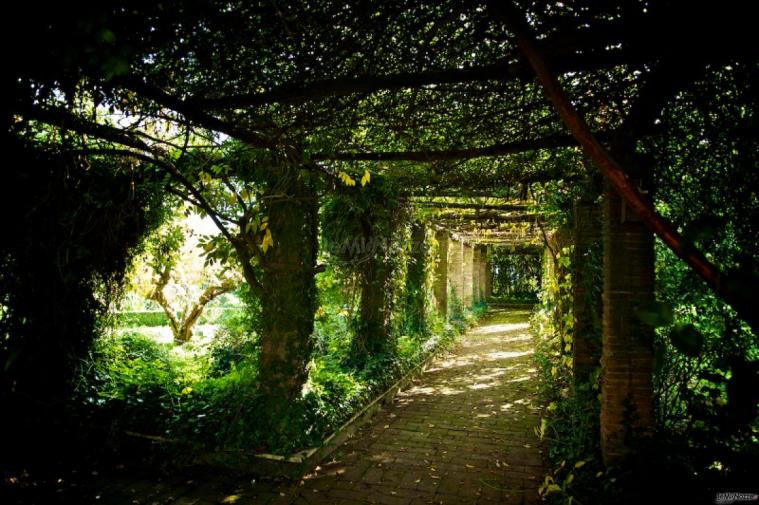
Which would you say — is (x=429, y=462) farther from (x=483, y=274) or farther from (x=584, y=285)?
(x=483, y=274)

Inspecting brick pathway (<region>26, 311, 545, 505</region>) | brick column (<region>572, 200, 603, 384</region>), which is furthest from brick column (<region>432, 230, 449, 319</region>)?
brick column (<region>572, 200, 603, 384</region>)

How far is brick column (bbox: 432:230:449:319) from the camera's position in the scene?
1308 centimetres

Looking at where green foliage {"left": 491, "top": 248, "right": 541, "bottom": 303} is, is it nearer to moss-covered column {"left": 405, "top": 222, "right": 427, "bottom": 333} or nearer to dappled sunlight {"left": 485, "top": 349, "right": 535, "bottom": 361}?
dappled sunlight {"left": 485, "top": 349, "right": 535, "bottom": 361}

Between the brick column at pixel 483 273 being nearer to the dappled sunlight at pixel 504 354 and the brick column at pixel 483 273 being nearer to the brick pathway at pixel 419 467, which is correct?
the dappled sunlight at pixel 504 354

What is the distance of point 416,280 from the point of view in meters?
10.0

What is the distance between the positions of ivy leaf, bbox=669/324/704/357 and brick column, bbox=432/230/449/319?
12.0 meters

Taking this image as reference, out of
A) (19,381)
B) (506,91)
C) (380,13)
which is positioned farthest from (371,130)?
(19,381)

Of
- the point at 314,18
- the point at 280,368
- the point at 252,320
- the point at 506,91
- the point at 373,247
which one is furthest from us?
the point at 373,247

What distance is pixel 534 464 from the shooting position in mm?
4516

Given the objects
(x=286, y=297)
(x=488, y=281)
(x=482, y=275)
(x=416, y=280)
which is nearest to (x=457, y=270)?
(x=416, y=280)

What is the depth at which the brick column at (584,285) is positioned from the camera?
4996 mm

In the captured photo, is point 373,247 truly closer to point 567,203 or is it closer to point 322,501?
point 567,203

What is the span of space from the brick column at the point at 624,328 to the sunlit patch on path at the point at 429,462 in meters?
1.13

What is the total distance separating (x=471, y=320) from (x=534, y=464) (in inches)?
448
